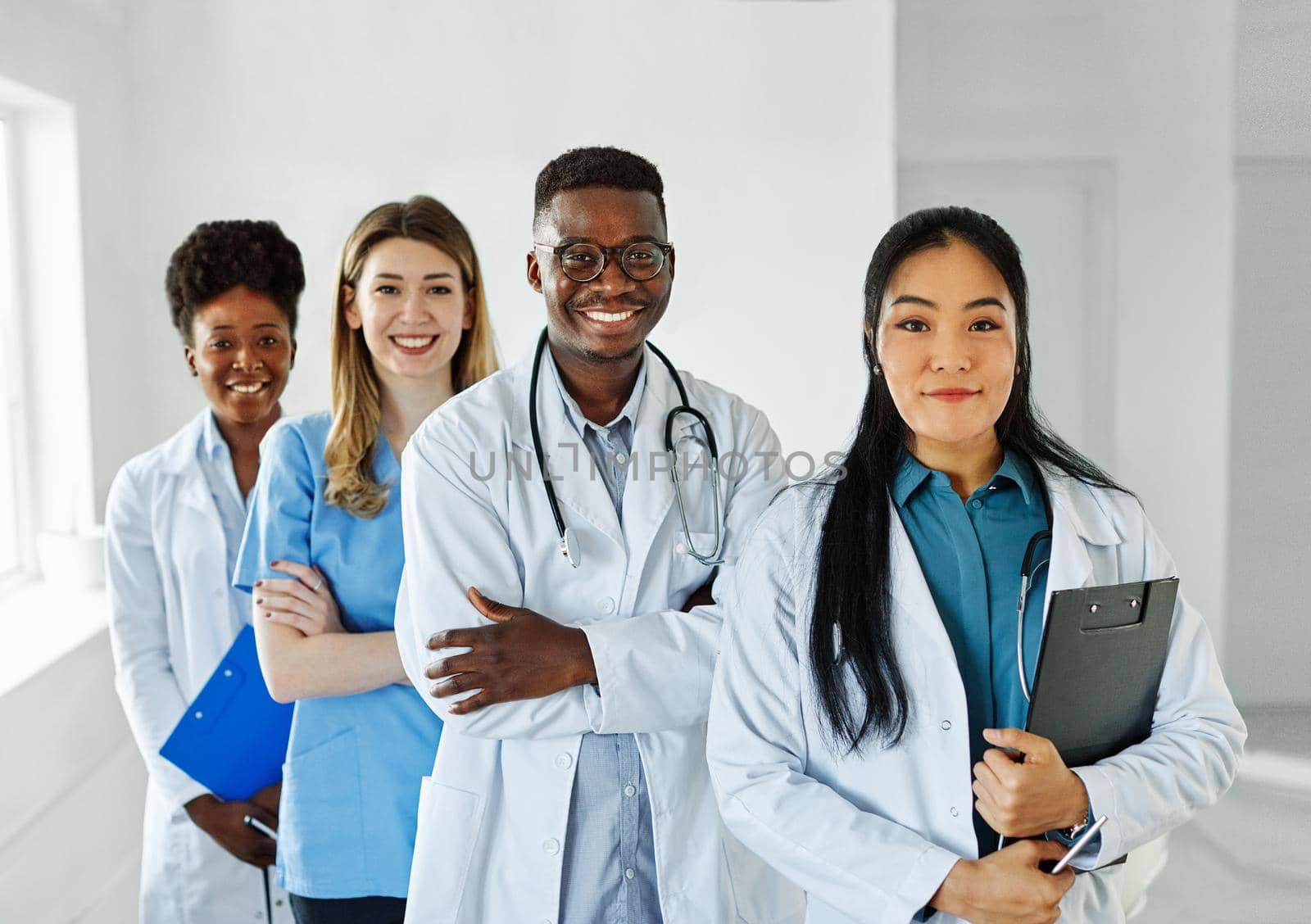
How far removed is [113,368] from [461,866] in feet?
4.83

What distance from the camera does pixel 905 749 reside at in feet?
3.72

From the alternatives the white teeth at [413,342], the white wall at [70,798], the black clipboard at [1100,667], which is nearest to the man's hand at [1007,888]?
the black clipboard at [1100,667]

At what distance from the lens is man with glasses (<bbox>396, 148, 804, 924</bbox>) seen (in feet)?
4.42

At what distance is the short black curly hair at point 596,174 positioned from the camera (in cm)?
141

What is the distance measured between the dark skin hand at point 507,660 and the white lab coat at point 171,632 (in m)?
0.82

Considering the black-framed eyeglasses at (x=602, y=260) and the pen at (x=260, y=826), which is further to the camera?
the pen at (x=260, y=826)

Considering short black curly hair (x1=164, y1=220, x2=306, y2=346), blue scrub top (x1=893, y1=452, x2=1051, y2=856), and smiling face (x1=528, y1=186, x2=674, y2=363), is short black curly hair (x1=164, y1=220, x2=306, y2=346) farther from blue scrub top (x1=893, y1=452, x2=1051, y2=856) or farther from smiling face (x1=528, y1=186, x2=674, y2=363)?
blue scrub top (x1=893, y1=452, x2=1051, y2=856)

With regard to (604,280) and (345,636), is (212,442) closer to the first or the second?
(345,636)

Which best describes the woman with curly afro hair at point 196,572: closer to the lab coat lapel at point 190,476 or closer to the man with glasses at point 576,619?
the lab coat lapel at point 190,476

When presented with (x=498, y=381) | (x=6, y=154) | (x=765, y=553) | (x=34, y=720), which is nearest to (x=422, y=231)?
(x=498, y=381)

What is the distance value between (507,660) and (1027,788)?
1.98 feet

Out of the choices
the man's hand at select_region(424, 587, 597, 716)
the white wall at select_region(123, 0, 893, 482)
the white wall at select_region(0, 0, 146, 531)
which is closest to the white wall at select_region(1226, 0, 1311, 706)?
the white wall at select_region(123, 0, 893, 482)

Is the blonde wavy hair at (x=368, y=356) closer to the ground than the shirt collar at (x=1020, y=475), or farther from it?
farther from it

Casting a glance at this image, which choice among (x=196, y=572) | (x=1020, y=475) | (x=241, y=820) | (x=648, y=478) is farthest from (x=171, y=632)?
(x=1020, y=475)
